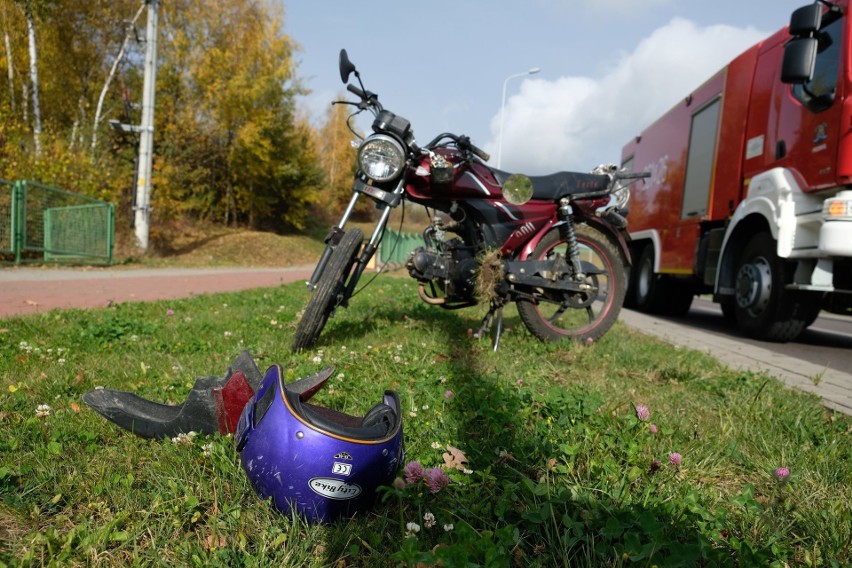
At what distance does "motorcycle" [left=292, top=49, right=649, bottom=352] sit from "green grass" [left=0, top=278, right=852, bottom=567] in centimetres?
76

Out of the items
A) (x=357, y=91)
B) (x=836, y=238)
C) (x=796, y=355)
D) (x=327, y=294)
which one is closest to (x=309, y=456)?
(x=327, y=294)

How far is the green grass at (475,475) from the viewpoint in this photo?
1338 millimetres

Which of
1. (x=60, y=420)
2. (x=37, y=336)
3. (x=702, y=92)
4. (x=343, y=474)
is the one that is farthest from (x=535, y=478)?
(x=702, y=92)

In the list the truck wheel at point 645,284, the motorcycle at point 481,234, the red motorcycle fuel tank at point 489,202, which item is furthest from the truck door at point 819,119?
the truck wheel at point 645,284

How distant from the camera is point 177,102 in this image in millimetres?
23047

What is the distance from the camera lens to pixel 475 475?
1753mm

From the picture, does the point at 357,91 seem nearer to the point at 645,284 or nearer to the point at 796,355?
the point at 796,355

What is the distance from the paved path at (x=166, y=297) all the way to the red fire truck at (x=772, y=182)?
0.76m

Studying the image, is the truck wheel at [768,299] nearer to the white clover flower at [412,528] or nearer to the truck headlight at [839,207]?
the truck headlight at [839,207]

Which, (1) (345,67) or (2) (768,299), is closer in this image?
(1) (345,67)

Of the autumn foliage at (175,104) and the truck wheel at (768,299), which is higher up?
the autumn foliage at (175,104)

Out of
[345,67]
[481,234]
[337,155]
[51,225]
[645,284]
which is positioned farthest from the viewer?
[337,155]

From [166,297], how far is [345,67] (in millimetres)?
4446

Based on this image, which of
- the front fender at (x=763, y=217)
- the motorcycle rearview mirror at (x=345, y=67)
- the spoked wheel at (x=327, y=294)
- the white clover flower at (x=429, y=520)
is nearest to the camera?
the white clover flower at (x=429, y=520)
